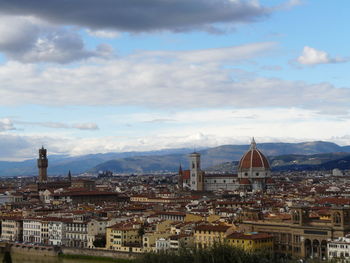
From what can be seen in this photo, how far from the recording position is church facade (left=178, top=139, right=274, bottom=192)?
111 m

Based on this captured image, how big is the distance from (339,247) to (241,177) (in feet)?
233

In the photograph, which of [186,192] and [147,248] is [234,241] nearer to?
[147,248]

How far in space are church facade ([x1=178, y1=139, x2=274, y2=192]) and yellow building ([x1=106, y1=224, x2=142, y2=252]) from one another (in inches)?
2307

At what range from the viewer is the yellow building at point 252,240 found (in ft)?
142

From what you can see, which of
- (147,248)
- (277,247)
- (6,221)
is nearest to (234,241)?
(277,247)

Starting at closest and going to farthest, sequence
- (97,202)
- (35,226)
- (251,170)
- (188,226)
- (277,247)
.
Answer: (277,247)
(188,226)
(35,226)
(97,202)
(251,170)

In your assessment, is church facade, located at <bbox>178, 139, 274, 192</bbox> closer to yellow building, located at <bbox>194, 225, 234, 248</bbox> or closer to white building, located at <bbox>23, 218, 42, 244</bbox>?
white building, located at <bbox>23, 218, 42, 244</bbox>

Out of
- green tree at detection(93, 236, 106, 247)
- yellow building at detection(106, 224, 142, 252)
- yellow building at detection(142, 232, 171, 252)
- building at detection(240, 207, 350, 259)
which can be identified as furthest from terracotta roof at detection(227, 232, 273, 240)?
green tree at detection(93, 236, 106, 247)

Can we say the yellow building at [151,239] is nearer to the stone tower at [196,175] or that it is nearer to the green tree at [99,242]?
the green tree at [99,242]

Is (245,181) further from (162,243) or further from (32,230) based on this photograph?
(162,243)

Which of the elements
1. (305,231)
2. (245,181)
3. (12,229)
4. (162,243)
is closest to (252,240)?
(305,231)

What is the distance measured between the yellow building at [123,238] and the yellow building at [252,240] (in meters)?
8.24

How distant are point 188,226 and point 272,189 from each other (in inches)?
2508

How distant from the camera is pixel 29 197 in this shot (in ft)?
328
